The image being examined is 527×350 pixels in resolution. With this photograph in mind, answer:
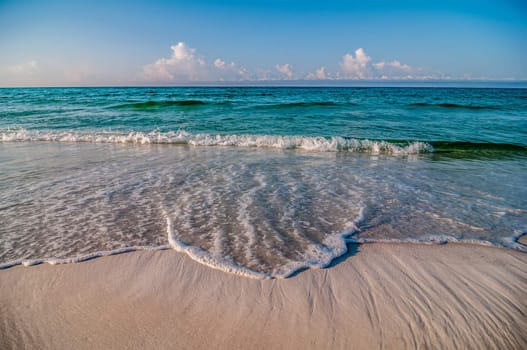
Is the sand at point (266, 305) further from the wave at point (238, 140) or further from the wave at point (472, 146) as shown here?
the wave at point (472, 146)

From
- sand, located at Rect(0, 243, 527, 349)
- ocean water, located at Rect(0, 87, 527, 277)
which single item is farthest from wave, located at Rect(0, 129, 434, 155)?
sand, located at Rect(0, 243, 527, 349)

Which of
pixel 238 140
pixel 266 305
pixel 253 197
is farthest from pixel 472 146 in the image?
pixel 266 305

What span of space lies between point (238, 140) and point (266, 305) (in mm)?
7970

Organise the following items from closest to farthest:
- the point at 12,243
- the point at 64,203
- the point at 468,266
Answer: the point at 468,266, the point at 12,243, the point at 64,203

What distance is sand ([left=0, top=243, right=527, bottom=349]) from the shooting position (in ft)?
6.25

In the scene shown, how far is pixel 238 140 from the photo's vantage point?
9789mm

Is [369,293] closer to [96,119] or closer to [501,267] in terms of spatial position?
[501,267]

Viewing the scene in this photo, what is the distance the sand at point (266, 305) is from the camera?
1.91m

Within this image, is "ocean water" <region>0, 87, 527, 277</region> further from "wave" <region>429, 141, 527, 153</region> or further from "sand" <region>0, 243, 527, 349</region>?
"sand" <region>0, 243, 527, 349</region>

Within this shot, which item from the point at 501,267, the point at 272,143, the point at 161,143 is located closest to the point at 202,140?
the point at 161,143

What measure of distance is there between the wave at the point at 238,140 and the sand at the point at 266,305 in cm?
644

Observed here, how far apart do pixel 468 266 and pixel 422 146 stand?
7.26 meters

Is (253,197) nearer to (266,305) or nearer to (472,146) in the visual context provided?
(266,305)

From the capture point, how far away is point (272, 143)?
9445 mm
